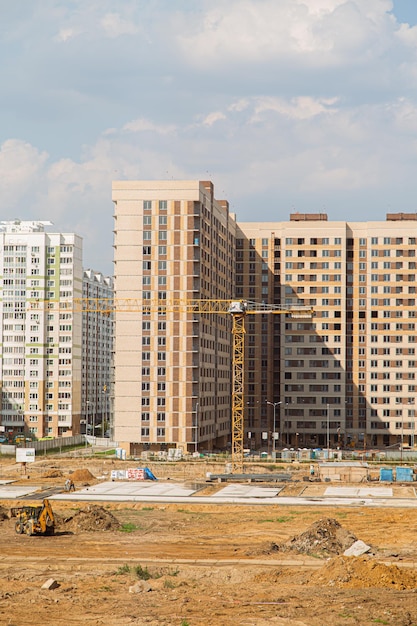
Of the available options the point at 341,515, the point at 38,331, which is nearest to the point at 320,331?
the point at 38,331

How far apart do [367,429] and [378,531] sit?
110920 mm

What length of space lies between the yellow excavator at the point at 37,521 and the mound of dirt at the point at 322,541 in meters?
17.2

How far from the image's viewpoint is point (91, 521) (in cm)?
7038

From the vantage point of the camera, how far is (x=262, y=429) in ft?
600

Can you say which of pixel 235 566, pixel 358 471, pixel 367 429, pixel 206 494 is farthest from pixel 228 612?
pixel 367 429

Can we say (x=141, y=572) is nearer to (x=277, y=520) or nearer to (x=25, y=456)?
(x=277, y=520)

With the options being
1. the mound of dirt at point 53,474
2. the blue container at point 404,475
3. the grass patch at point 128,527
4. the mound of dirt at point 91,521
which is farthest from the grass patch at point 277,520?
the mound of dirt at point 53,474

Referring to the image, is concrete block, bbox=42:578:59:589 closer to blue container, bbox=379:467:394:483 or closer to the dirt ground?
the dirt ground

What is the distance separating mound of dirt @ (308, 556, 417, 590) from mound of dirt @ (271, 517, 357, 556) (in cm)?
948

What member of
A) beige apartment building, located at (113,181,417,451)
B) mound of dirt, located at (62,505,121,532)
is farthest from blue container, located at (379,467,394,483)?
beige apartment building, located at (113,181,417,451)

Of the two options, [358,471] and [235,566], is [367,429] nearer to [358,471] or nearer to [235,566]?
[358,471]

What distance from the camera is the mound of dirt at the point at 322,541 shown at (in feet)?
190

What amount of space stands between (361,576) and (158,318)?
99.8 meters

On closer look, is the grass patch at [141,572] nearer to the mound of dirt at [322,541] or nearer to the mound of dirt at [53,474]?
the mound of dirt at [322,541]
